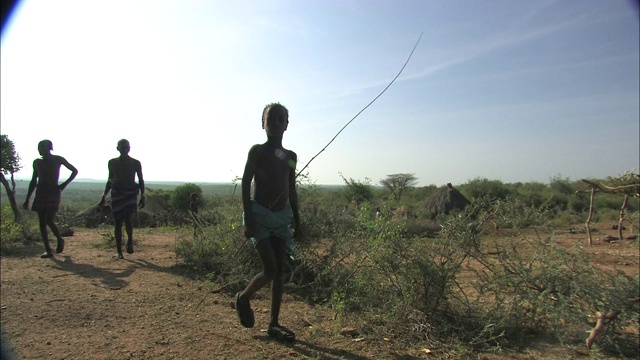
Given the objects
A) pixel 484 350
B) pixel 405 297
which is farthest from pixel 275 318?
pixel 484 350

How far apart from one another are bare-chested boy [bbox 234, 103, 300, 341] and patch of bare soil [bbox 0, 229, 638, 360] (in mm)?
279

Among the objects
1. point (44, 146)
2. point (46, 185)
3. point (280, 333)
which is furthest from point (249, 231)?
point (44, 146)

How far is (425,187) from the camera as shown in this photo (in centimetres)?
2748

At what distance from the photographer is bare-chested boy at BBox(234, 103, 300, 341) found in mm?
2811

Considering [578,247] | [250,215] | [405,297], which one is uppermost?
[250,215]

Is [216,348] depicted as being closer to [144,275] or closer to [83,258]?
[144,275]

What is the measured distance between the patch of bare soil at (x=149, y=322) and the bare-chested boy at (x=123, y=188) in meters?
0.74

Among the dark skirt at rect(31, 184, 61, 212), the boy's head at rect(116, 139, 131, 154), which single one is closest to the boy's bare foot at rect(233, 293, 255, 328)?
the boy's head at rect(116, 139, 131, 154)

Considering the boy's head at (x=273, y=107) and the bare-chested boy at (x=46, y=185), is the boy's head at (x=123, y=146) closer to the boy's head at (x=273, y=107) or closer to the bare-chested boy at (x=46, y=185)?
the bare-chested boy at (x=46, y=185)

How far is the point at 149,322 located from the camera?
321 centimetres

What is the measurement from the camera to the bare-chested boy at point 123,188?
5.65 meters

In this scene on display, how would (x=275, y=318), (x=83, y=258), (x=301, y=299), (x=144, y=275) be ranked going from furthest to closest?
(x=83, y=258) < (x=144, y=275) < (x=301, y=299) < (x=275, y=318)

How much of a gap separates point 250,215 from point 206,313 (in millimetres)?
1235

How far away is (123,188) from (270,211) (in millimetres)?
3815
